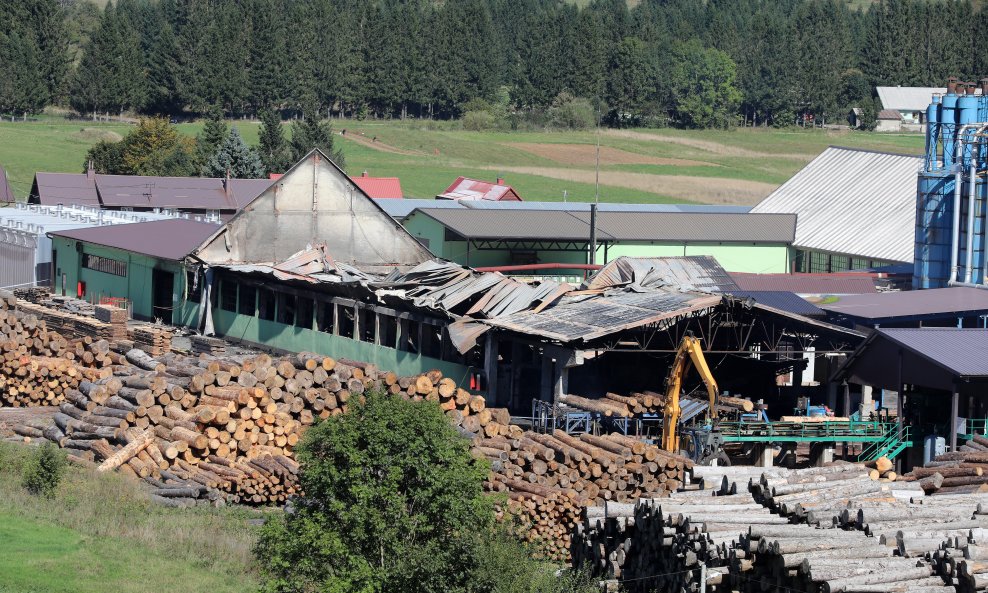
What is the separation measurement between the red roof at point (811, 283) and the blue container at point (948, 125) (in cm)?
452

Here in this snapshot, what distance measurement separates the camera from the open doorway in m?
54.0

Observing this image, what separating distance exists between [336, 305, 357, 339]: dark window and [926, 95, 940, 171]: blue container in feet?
60.1

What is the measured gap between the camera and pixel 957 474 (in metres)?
28.5

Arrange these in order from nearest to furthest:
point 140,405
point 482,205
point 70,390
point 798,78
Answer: point 140,405, point 70,390, point 482,205, point 798,78

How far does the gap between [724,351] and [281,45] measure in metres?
121

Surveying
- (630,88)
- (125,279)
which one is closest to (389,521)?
(125,279)

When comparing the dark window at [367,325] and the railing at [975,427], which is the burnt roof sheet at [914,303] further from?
the dark window at [367,325]

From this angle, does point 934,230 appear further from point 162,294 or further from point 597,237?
point 162,294

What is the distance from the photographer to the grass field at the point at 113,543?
24.7 metres

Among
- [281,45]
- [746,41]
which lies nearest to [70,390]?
[281,45]

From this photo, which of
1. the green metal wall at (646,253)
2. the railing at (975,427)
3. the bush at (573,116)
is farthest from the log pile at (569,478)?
the bush at (573,116)

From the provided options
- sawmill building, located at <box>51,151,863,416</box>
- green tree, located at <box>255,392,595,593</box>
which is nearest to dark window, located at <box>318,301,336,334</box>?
sawmill building, located at <box>51,151,863,416</box>

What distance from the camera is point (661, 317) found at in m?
36.3

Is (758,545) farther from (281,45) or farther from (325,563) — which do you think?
(281,45)
